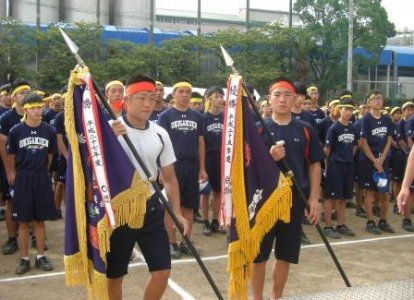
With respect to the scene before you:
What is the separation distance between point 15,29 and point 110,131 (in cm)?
2442

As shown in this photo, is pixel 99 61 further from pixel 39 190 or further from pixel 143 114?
pixel 143 114

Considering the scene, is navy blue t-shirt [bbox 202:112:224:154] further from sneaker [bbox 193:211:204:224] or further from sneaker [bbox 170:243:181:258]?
sneaker [bbox 170:243:181:258]

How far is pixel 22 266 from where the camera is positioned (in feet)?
19.6

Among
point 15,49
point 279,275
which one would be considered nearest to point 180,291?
point 279,275

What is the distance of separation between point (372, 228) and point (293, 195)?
4100mm

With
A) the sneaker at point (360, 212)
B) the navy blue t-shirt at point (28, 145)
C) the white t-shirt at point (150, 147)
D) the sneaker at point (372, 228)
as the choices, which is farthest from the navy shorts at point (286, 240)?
the sneaker at point (360, 212)

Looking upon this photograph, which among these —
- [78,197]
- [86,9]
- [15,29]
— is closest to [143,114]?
[78,197]

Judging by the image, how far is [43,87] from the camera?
2692cm

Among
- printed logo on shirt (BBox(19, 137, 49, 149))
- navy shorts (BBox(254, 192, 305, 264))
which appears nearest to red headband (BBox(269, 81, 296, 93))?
navy shorts (BBox(254, 192, 305, 264))

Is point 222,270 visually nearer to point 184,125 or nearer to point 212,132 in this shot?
point 184,125

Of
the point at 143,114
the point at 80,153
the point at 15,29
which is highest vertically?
the point at 15,29

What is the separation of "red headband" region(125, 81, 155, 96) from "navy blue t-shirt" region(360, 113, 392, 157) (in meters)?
4.96

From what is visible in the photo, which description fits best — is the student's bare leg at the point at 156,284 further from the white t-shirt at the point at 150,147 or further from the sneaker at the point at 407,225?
the sneaker at the point at 407,225

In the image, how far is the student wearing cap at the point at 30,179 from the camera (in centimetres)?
603
